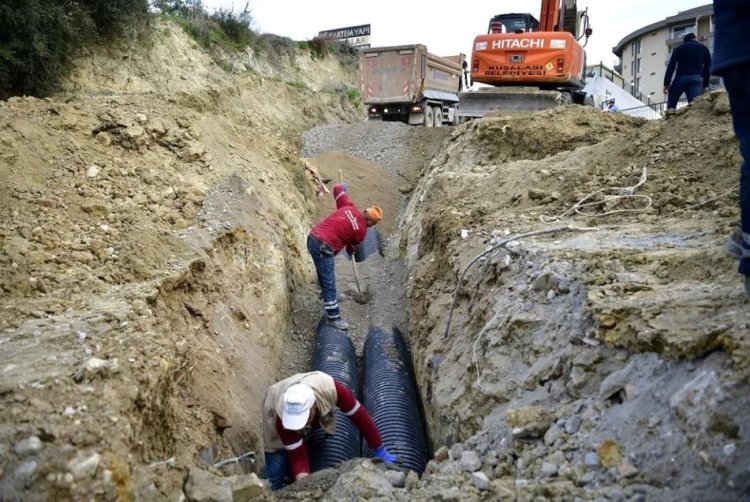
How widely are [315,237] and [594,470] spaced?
201 inches

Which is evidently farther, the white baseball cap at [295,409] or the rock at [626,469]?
the white baseball cap at [295,409]

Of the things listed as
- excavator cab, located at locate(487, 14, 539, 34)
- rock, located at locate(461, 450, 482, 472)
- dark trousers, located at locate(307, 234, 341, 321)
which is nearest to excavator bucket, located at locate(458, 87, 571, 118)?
excavator cab, located at locate(487, 14, 539, 34)

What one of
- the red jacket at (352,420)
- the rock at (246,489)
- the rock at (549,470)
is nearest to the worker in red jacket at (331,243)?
the red jacket at (352,420)

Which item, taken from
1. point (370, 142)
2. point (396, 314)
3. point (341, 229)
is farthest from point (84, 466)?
point (370, 142)

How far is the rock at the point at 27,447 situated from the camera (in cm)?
241

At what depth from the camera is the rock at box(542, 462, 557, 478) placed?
2.45 m

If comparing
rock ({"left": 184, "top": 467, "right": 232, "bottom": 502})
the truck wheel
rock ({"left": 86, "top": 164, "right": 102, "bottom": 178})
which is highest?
the truck wheel

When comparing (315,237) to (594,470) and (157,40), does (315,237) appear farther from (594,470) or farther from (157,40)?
(157,40)

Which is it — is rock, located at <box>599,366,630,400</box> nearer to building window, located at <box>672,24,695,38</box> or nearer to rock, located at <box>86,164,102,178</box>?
rock, located at <box>86,164,102,178</box>

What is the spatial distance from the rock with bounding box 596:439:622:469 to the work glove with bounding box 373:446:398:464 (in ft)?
6.79

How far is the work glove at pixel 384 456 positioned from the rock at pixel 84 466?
7.11ft

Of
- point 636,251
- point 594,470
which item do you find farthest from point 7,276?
point 636,251

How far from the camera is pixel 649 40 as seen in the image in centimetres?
3825

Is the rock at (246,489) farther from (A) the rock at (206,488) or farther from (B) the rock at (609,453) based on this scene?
(B) the rock at (609,453)
